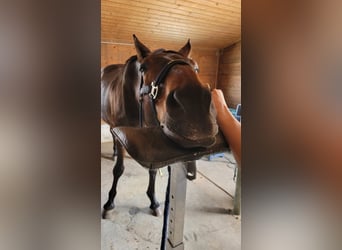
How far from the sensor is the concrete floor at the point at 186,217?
4.29ft

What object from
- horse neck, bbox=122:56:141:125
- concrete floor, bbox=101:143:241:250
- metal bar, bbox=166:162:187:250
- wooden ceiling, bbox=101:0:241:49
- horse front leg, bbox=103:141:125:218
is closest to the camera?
metal bar, bbox=166:162:187:250

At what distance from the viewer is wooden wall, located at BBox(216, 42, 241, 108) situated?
13.0 ft

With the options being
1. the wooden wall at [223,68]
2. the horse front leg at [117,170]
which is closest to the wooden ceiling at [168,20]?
the wooden wall at [223,68]

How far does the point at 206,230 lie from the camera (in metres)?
1.44

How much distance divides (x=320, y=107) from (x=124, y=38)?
3431 millimetres

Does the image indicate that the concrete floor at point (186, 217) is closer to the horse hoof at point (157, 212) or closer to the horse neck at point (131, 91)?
the horse hoof at point (157, 212)

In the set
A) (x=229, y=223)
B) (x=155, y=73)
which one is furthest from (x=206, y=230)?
(x=155, y=73)

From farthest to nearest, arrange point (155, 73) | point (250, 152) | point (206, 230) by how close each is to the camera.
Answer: point (206, 230) < point (155, 73) < point (250, 152)

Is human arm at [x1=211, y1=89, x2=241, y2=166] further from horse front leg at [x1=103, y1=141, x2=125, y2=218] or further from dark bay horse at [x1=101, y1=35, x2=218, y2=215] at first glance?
horse front leg at [x1=103, y1=141, x2=125, y2=218]

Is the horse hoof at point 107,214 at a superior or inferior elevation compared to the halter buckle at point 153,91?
inferior

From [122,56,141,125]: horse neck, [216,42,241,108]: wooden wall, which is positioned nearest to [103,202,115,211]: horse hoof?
[122,56,141,125]: horse neck

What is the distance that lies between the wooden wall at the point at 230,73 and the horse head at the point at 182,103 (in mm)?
3375

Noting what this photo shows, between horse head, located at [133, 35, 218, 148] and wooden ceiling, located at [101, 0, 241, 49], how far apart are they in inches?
83.1

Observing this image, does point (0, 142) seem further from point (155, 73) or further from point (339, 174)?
point (155, 73)
